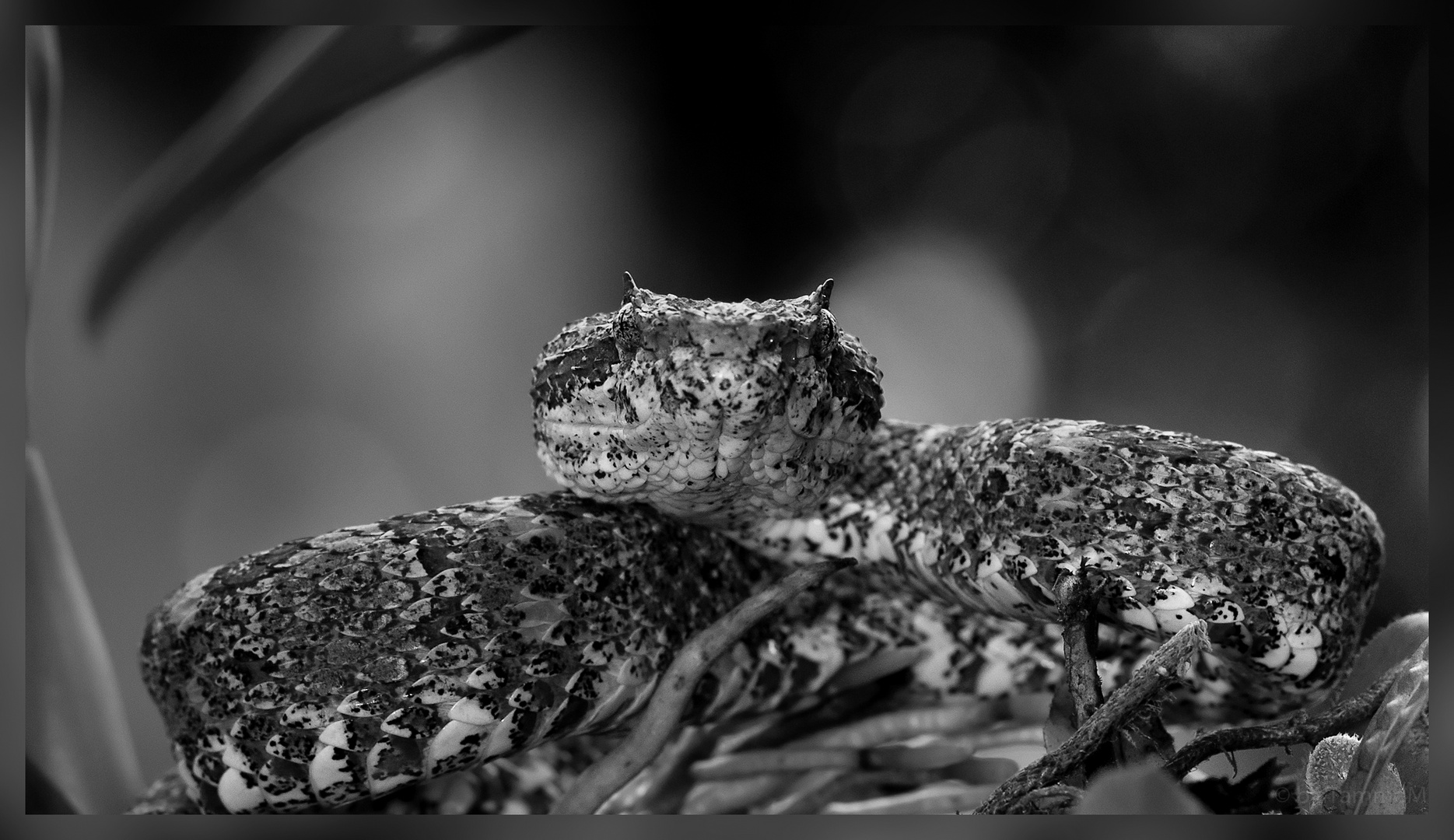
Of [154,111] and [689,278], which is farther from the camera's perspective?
[689,278]

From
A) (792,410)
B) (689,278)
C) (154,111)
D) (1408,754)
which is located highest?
(154,111)

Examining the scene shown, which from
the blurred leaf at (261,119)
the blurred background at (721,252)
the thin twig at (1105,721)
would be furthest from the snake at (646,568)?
the blurred leaf at (261,119)

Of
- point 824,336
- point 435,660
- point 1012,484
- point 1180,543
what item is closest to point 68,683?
point 435,660

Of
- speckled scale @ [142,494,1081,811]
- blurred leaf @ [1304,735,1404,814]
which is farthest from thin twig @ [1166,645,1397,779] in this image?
speckled scale @ [142,494,1081,811]

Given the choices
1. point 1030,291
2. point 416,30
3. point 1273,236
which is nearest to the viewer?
point 416,30

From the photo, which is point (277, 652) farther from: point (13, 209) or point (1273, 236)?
point (1273, 236)

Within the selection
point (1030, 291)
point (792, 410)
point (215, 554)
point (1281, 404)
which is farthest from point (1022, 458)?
point (215, 554)
